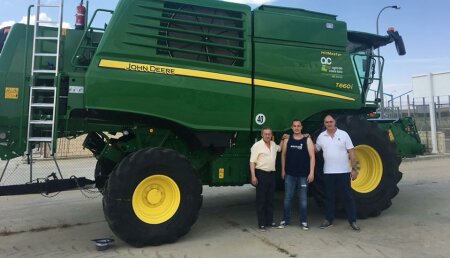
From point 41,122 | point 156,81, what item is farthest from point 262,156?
point 41,122

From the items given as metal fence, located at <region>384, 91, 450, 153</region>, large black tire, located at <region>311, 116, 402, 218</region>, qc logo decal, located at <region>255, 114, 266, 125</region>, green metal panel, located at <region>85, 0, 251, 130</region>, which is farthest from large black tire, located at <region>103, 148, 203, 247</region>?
metal fence, located at <region>384, 91, 450, 153</region>

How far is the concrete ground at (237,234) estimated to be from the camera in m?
5.32

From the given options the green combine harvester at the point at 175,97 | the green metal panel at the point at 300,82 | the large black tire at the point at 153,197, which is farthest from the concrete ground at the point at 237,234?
the green metal panel at the point at 300,82

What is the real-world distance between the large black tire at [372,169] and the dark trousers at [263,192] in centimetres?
84

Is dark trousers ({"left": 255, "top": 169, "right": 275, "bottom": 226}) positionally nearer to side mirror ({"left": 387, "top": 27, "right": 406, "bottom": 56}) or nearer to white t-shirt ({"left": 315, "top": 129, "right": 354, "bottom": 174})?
white t-shirt ({"left": 315, "top": 129, "right": 354, "bottom": 174})

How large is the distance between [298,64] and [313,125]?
1195mm

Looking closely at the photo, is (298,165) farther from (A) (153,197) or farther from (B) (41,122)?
(B) (41,122)

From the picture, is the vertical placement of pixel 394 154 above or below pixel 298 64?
below

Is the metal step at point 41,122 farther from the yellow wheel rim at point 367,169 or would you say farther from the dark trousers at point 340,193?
the yellow wheel rim at point 367,169

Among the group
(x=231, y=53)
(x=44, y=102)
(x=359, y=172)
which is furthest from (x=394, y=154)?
(x=44, y=102)

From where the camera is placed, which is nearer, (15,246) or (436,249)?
(436,249)

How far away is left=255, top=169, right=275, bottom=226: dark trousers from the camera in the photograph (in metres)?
6.28

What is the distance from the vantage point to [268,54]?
6430 millimetres

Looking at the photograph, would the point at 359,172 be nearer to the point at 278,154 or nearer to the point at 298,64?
the point at 278,154
